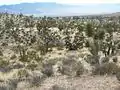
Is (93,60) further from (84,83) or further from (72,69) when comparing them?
(84,83)

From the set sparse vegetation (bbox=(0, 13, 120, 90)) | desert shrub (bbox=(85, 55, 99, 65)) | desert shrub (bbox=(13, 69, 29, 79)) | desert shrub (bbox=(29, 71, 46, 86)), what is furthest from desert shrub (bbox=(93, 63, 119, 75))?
desert shrub (bbox=(13, 69, 29, 79))

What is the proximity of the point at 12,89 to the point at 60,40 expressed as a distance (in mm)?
20420

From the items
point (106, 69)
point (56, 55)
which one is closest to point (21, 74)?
point (106, 69)

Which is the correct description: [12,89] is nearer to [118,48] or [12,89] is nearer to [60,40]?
[118,48]

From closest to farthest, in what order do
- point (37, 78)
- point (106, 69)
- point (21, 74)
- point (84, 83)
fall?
1. point (84, 83)
2. point (37, 78)
3. point (21, 74)
4. point (106, 69)

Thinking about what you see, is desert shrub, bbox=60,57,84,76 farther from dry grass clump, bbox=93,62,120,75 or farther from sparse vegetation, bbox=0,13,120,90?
dry grass clump, bbox=93,62,120,75

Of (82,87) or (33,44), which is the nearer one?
(82,87)

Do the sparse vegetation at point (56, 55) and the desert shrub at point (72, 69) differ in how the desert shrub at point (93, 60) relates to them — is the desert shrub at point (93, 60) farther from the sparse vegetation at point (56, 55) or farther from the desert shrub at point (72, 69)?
the desert shrub at point (72, 69)

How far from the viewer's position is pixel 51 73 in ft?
49.7

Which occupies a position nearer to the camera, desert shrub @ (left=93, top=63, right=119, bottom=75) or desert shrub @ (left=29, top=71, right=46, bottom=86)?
desert shrub @ (left=29, top=71, right=46, bottom=86)

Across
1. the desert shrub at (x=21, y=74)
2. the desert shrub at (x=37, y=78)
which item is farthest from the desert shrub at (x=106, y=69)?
the desert shrub at (x=21, y=74)

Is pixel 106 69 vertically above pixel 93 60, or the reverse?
pixel 106 69

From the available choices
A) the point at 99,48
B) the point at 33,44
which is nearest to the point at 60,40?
the point at 33,44

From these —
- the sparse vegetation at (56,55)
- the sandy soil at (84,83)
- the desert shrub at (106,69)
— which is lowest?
the sparse vegetation at (56,55)
